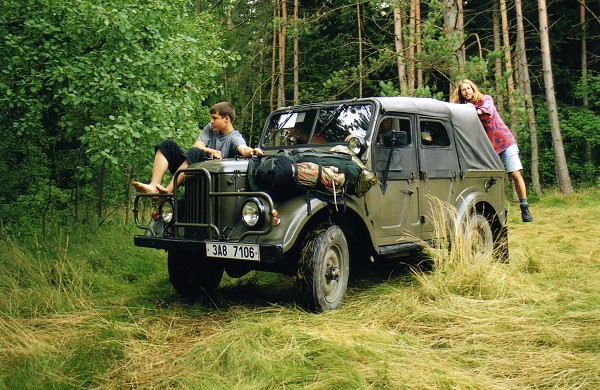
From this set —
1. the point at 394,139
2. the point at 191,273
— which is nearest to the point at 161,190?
the point at 191,273

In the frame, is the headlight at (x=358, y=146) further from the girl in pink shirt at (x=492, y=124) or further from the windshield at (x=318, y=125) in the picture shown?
the girl in pink shirt at (x=492, y=124)

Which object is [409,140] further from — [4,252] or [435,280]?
[4,252]

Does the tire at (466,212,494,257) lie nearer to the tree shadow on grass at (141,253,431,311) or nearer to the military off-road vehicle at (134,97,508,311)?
the military off-road vehicle at (134,97,508,311)

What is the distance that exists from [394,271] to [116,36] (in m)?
4.74

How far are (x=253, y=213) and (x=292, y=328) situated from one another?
904mm

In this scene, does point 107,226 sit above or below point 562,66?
below

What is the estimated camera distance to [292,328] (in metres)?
3.67

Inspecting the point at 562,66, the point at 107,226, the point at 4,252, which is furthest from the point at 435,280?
the point at 562,66

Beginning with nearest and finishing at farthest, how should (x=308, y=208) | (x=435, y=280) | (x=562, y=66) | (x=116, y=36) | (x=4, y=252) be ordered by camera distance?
(x=308, y=208) < (x=435, y=280) < (x=4, y=252) < (x=116, y=36) < (x=562, y=66)

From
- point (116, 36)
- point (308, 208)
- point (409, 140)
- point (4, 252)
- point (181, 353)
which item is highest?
point (116, 36)

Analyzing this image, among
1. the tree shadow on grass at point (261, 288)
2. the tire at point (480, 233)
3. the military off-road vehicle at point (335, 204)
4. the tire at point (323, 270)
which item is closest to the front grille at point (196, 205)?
the military off-road vehicle at point (335, 204)

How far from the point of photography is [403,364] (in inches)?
120

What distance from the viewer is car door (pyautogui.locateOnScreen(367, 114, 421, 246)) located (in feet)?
16.1

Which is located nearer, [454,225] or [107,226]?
[454,225]
